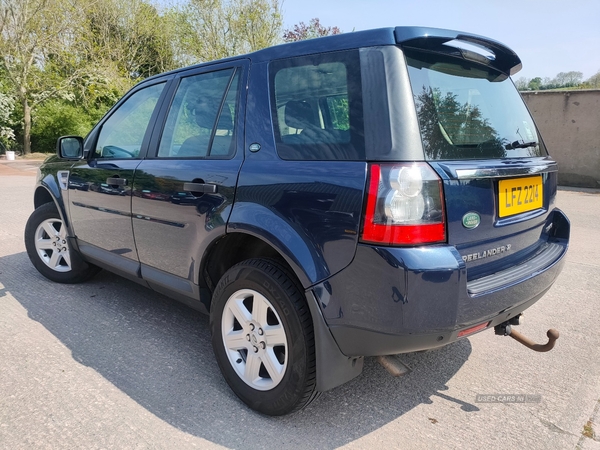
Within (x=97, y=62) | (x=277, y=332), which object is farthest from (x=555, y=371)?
(x=97, y=62)

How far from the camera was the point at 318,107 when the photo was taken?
6.82ft

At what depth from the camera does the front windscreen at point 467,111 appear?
6.27ft

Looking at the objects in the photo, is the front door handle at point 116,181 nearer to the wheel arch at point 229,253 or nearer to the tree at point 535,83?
the wheel arch at point 229,253

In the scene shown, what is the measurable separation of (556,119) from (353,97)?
1366 centimetres

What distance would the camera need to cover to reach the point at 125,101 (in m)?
3.41

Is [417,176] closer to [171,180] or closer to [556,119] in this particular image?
[171,180]

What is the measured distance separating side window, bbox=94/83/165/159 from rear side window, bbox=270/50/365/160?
121 centimetres

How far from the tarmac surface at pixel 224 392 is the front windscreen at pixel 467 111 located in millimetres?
1274

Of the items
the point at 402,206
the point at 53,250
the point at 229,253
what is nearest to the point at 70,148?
the point at 53,250

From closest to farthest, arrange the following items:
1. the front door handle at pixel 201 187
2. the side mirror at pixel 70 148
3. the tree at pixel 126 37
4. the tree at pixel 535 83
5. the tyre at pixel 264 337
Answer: the tyre at pixel 264 337, the front door handle at pixel 201 187, the side mirror at pixel 70 148, the tree at pixel 535 83, the tree at pixel 126 37

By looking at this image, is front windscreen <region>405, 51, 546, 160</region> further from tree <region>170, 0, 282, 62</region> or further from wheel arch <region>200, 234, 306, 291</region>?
tree <region>170, 0, 282, 62</region>

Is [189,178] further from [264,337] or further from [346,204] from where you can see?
[346,204]

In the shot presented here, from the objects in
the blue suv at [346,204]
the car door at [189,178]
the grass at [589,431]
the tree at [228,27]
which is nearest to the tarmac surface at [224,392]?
the grass at [589,431]

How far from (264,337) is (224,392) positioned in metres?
0.49
